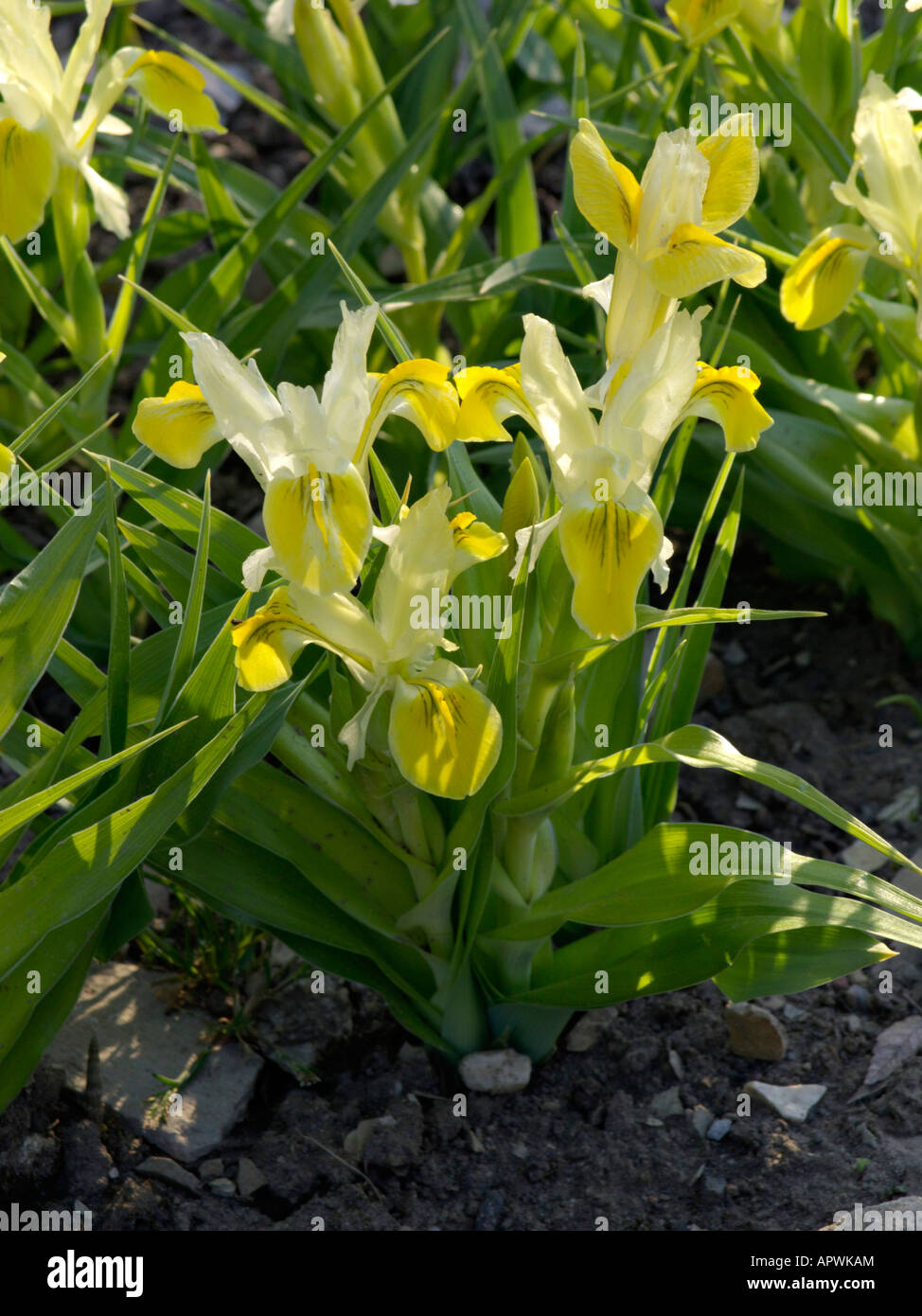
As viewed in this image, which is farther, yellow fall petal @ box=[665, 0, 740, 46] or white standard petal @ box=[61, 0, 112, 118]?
yellow fall petal @ box=[665, 0, 740, 46]

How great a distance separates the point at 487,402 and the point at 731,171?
342mm

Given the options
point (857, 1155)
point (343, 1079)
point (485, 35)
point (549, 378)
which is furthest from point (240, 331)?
point (857, 1155)

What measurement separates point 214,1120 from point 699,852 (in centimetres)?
75

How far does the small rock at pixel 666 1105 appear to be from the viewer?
1694 mm

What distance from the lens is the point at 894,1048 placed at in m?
1.73

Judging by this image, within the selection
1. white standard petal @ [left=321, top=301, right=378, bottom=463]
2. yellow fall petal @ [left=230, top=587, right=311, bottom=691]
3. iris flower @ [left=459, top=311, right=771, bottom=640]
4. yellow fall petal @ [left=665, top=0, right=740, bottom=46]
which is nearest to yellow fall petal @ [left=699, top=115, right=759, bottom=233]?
iris flower @ [left=459, top=311, right=771, bottom=640]

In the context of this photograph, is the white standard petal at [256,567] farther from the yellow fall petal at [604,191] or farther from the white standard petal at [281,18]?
the white standard petal at [281,18]

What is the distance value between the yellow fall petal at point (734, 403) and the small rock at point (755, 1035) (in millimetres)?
808

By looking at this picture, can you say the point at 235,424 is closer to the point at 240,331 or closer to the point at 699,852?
the point at 699,852

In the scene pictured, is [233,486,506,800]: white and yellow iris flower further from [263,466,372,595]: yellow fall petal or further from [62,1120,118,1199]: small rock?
[62,1120,118,1199]: small rock

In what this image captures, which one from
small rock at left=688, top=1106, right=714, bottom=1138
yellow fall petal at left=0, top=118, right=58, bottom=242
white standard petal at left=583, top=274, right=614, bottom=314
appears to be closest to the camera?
white standard petal at left=583, top=274, right=614, bottom=314

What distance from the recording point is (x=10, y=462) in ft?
4.54

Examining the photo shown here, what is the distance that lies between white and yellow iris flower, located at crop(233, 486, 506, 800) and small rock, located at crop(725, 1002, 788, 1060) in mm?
694

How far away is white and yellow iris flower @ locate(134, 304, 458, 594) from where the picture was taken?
117 cm
